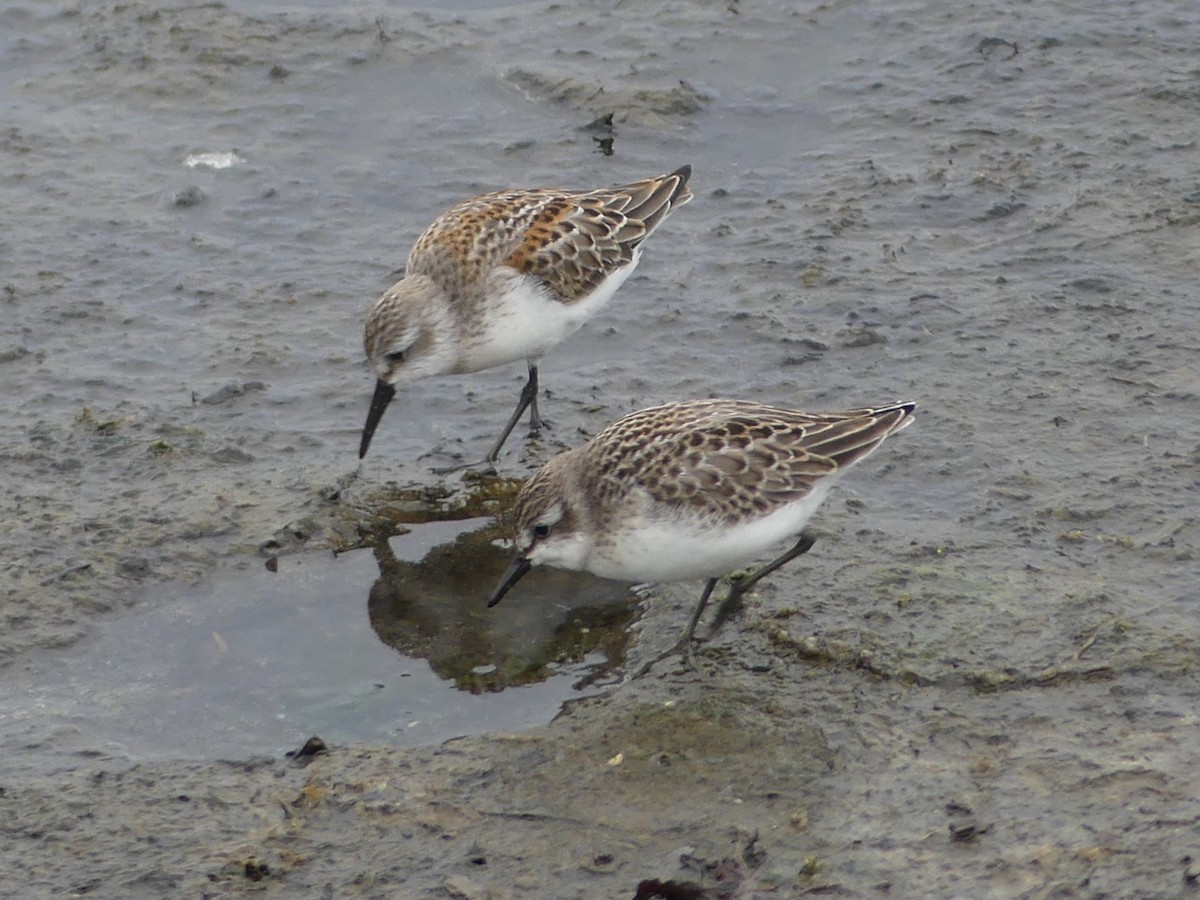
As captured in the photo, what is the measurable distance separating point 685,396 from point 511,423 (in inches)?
→ 38.2

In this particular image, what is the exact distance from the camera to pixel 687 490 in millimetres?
6145

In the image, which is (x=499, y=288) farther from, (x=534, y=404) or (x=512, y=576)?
(x=512, y=576)

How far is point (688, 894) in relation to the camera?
5.08 m

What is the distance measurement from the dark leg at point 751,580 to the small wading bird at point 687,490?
0.21 metres

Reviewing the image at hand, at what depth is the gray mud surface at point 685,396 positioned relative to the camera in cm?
542

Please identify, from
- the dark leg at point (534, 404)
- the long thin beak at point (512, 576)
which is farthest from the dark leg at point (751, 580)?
the dark leg at point (534, 404)

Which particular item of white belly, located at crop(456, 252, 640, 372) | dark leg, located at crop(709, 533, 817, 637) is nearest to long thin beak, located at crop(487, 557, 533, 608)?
dark leg, located at crop(709, 533, 817, 637)

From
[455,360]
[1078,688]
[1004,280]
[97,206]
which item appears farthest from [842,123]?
[1078,688]

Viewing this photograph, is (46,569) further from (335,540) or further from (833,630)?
(833,630)

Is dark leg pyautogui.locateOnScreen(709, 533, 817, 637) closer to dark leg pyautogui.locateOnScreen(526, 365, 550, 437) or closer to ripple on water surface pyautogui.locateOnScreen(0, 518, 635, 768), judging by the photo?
ripple on water surface pyautogui.locateOnScreen(0, 518, 635, 768)

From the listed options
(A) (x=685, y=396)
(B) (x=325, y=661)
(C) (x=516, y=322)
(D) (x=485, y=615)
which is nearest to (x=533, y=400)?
(C) (x=516, y=322)

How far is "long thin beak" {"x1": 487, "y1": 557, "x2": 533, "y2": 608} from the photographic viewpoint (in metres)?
6.48

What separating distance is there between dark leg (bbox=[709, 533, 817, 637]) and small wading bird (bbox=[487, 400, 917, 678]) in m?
0.21

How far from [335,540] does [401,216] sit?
3443mm
